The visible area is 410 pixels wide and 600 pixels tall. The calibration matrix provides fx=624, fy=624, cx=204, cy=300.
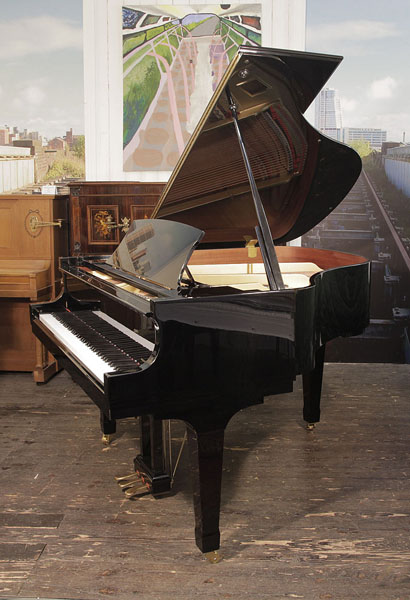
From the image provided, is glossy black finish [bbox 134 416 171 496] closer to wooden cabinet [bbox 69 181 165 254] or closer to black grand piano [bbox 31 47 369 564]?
black grand piano [bbox 31 47 369 564]

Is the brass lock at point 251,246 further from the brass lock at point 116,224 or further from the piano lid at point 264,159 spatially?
the brass lock at point 116,224

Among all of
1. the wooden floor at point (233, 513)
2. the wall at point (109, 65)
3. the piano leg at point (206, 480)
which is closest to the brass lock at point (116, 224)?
the wall at point (109, 65)

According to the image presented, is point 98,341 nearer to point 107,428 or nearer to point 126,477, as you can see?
point 126,477

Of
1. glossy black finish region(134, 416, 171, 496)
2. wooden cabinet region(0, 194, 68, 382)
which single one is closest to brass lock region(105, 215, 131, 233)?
wooden cabinet region(0, 194, 68, 382)

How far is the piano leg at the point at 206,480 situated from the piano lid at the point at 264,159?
119 centimetres

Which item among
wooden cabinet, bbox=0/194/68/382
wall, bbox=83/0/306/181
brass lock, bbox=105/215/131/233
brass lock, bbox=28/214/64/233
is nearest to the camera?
wooden cabinet, bbox=0/194/68/382

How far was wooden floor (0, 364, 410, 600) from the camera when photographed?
211cm

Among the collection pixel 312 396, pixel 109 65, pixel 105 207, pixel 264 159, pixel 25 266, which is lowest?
pixel 312 396

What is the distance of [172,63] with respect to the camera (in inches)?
187

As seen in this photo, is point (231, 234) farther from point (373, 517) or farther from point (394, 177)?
point (394, 177)

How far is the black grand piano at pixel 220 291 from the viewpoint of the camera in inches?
79.7

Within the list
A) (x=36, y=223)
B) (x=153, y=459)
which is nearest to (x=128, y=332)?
(x=153, y=459)

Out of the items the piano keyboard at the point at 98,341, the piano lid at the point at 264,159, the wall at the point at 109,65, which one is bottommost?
the piano keyboard at the point at 98,341

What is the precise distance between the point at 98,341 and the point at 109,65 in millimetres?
3102
